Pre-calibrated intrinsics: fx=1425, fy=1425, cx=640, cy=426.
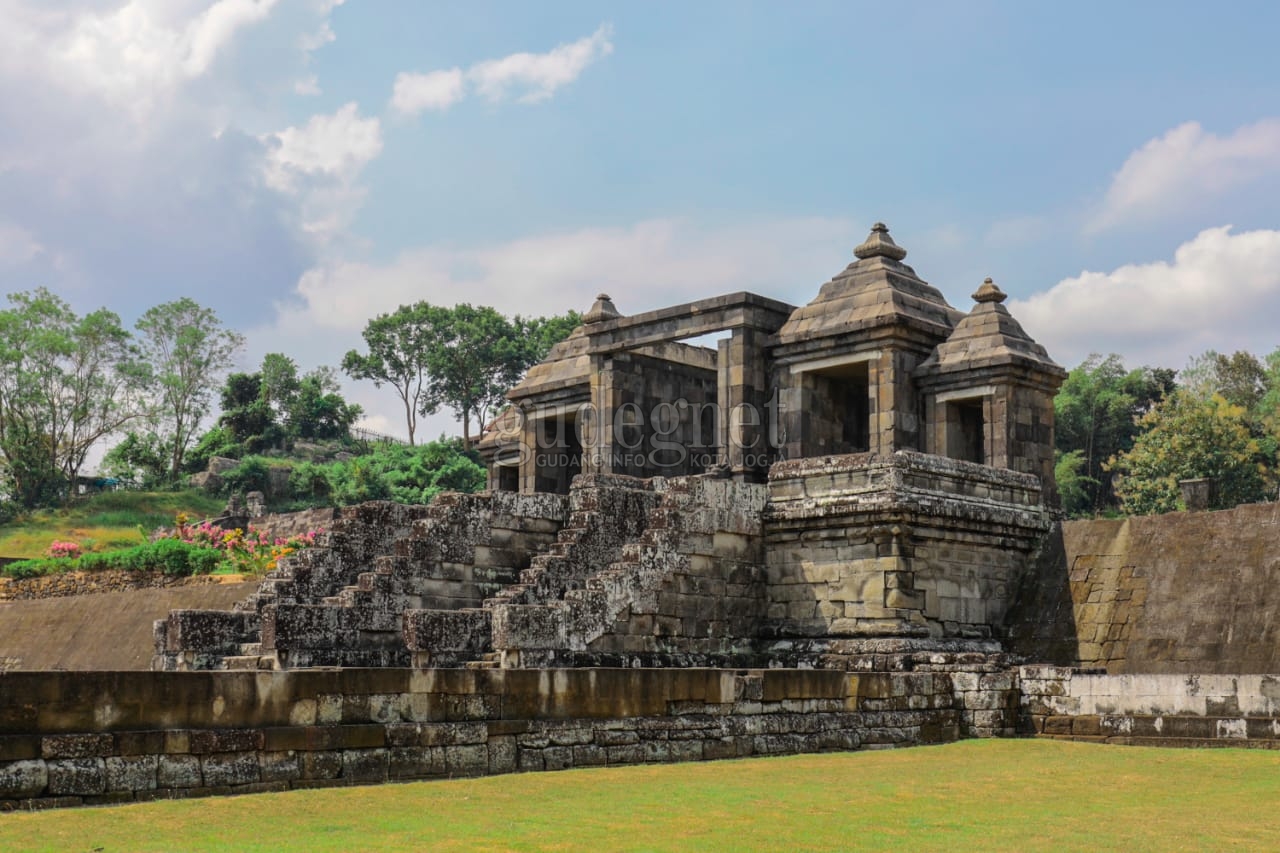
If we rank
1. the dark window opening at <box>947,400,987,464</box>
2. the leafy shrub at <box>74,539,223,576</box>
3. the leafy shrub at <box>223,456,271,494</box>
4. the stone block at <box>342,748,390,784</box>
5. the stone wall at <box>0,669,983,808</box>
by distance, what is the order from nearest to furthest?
the stone wall at <box>0,669,983,808</box>
the stone block at <box>342,748,390,784</box>
the dark window opening at <box>947,400,987,464</box>
the leafy shrub at <box>74,539,223,576</box>
the leafy shrub at <box>223,456,271,494</box>

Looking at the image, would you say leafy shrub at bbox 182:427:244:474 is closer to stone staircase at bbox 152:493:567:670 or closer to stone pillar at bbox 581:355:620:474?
stone pillar at bbox 581:355:620:474

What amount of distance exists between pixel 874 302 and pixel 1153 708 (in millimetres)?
9172

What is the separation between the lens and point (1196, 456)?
41188mm

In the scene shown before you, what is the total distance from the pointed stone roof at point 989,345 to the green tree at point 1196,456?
22.1 m

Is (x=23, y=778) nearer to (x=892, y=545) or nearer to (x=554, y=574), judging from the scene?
(x=554, y=574)

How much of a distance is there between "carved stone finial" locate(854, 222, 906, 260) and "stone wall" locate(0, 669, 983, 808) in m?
10.4

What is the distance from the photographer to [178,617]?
48.5 ft

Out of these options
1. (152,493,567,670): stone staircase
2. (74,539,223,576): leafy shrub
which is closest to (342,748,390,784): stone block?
(152,493,567,670): stone staircase

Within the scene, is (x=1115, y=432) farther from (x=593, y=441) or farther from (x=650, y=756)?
(x=650, y=756)

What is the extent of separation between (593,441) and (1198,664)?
37.8 ft

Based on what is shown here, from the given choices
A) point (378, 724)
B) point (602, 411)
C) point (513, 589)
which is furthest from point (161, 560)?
point (378, 724)

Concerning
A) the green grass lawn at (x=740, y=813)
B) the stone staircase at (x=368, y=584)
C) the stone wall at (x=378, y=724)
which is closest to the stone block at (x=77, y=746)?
the stone wall at (x=378, y=724)

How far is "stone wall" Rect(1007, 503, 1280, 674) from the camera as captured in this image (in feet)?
46.6

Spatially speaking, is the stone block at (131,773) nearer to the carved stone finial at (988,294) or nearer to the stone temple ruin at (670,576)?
the stone temple ruin at (670,576)
